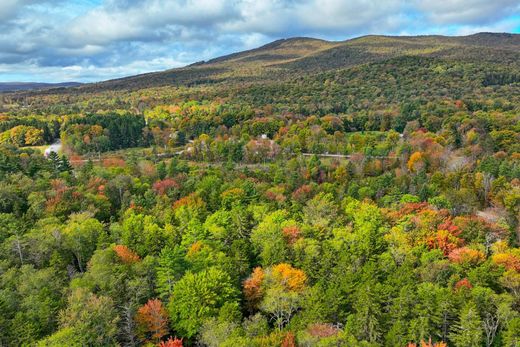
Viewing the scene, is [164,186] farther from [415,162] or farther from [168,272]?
[415,162]

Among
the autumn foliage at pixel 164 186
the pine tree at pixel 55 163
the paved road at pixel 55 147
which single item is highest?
the pine tree at pixel 55 163

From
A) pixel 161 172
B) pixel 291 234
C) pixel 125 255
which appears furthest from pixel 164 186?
pixel 291 234

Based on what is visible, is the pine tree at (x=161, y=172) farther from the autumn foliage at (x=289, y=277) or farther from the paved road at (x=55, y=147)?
the paved road at (x=55, y=147)

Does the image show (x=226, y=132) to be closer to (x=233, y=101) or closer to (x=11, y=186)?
(x=233, y=101)

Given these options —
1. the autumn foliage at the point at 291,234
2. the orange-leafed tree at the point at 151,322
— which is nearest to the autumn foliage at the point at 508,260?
the autumn foliage at the point at 291,234

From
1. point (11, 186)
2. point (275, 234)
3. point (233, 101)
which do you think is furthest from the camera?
point (233, 101)

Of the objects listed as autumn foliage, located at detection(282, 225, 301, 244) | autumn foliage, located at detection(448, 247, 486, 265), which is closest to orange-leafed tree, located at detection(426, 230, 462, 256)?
autumn foliage, located at detection(448, 247, 486, 265)

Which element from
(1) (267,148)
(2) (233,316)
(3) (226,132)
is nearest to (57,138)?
(3) (226,132)
